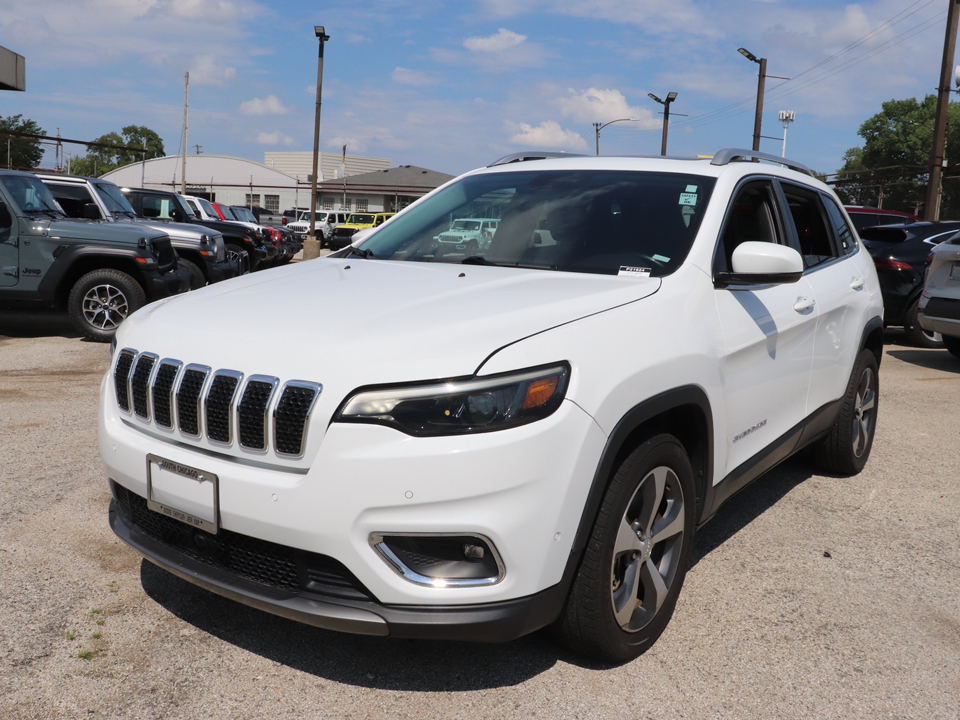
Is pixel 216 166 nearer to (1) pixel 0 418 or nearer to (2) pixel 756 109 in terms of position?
(2) pixel 756 109

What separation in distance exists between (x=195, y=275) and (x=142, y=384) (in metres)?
9.46

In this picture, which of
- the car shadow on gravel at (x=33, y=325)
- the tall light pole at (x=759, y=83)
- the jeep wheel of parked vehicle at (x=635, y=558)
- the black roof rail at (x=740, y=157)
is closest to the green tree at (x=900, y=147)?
the tall light pole at (x=759, y=83)

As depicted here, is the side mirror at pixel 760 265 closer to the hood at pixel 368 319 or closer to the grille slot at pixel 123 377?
the hood at pixel 368 319

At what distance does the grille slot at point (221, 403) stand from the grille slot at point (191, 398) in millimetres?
48

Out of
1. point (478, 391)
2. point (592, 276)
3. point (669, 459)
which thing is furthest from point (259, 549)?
point (592, 276)

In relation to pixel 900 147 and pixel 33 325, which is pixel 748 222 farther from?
pixel 900 147

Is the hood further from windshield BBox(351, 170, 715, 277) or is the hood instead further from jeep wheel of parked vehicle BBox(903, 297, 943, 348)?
jeep wheel of parked vehicle BBox(903, 297, 943, 348)

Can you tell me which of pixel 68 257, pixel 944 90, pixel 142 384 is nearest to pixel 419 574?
pixel 142 384

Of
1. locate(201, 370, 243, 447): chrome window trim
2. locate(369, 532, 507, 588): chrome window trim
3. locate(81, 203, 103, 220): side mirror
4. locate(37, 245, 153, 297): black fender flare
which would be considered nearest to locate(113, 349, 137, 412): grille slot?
locate(201, 370, 243, 447): chrome window trim

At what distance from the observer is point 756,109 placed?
30.7 metres

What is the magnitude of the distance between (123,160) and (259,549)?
14392 centimetres

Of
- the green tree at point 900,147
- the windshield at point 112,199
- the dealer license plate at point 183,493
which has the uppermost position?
the green tree at point 900,147

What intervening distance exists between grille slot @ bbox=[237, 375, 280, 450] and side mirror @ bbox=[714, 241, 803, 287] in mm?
1772

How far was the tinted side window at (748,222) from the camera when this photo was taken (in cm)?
357
